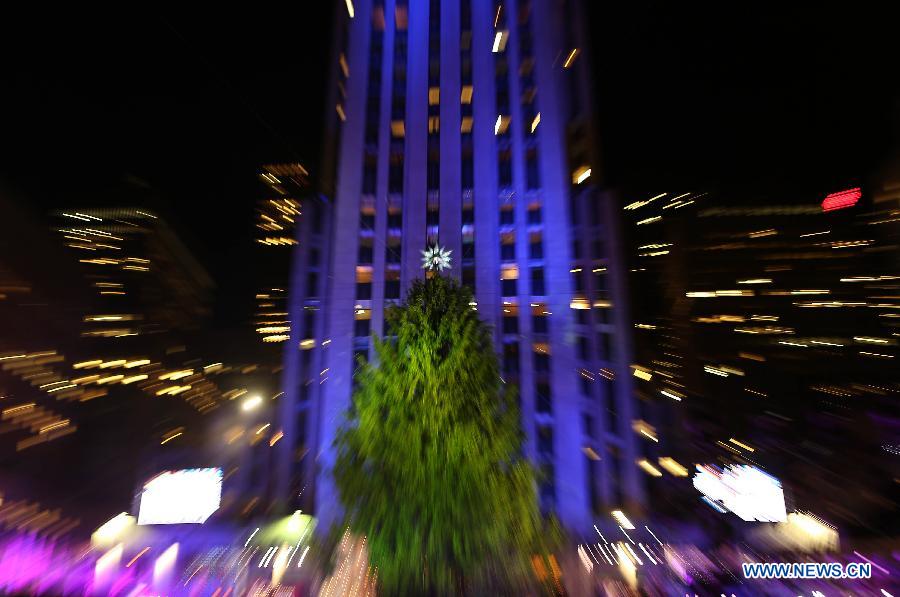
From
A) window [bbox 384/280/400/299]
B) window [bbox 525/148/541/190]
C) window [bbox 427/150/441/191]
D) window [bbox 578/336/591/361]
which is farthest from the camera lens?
window [bbox 427/150/441/191]

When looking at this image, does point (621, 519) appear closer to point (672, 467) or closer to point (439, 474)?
point (672, 467)

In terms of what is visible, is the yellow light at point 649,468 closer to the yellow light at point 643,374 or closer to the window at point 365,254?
the yellow light at point 643,374

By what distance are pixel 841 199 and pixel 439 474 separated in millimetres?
29455

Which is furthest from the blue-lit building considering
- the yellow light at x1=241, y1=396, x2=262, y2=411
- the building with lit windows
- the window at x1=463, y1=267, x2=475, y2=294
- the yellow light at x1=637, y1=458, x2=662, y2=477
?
the building with lit windows

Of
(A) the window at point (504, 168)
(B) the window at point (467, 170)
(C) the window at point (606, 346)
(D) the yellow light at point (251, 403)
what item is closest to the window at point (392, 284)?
(B) the window at point (467, 170)

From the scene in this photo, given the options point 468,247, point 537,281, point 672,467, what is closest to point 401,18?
point 468,247

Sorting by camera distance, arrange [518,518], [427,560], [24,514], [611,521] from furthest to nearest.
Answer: [611,521] → [24,514] → [518,518] → [427,560]

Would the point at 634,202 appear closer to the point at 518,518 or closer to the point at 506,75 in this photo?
the point at 506,75

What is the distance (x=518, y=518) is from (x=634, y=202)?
67.3 ft

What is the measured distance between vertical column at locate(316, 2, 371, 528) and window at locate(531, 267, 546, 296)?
34.4 ft

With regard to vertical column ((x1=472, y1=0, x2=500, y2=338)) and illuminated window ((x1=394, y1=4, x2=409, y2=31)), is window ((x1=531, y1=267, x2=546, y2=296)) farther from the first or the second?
illuminated window ((x1=394, y1=4, x2=409, y2=31))

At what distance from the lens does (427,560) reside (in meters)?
7.00

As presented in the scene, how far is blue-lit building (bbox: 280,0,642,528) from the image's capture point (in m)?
17.3

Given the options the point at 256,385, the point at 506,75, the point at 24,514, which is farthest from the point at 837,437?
the point at 24,514
